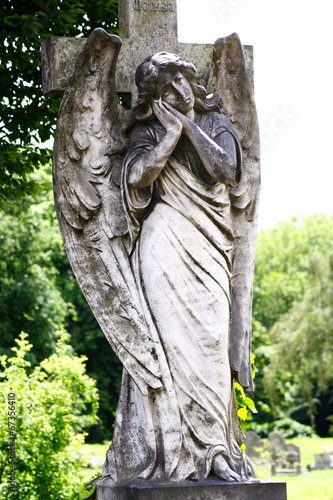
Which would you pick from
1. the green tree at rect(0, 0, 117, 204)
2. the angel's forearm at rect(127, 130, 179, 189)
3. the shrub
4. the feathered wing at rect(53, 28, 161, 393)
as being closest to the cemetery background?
the green tree at rect(0, 0, 117, 204)

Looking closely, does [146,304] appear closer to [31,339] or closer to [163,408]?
[163,408]

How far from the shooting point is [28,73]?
10.1 meters

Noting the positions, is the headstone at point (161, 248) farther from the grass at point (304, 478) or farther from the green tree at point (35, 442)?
the grass at point (304, 478)

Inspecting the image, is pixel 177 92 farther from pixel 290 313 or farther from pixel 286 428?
pixel 286 428

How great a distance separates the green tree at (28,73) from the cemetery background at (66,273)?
0.01 m

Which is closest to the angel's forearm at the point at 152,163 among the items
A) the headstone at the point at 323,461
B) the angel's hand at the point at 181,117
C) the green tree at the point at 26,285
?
the angel's hand at the point at 181,117

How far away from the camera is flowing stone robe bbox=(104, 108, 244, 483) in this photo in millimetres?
6094

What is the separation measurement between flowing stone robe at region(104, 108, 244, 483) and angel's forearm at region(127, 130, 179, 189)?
0.09m

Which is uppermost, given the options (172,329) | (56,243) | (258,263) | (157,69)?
(258,263)

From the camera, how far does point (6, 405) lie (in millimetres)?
11867

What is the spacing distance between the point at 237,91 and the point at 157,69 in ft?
2.65

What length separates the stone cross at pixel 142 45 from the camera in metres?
6.76

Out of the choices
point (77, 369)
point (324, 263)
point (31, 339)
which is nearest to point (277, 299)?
point (324, 263)

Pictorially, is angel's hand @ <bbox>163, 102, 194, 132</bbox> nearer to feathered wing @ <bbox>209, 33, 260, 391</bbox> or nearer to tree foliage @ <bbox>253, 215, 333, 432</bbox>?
feathered wing @ <bbox>209, 33, 260, 391</bbox>
